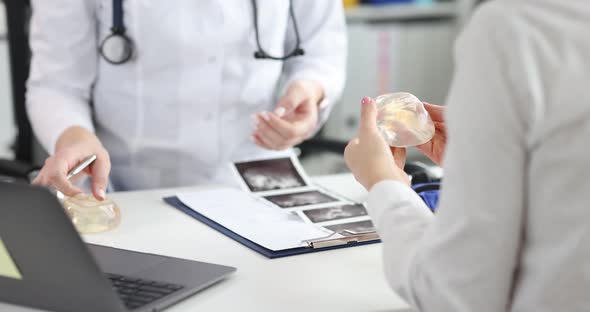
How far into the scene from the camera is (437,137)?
42.6 inches

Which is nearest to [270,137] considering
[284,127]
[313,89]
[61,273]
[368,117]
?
[284,127]

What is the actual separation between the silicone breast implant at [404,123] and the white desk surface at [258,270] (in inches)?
6.9

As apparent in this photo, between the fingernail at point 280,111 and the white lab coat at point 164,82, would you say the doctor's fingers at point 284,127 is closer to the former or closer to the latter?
the fingernail at point 280,111

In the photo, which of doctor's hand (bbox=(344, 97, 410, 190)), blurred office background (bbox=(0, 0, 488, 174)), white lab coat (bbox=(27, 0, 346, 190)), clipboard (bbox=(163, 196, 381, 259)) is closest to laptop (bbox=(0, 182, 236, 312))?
clipboard (bbox=(163, 196, 381, 259))

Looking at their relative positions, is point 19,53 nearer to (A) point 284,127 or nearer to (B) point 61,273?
(A) point 284,127

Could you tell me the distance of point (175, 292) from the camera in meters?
0.89

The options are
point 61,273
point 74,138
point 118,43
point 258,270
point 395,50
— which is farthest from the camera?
point 395,50

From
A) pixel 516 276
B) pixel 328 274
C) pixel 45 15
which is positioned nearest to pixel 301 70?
pixel 45 15

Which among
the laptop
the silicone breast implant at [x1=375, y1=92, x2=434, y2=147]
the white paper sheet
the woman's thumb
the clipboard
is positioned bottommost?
the white paper sheet

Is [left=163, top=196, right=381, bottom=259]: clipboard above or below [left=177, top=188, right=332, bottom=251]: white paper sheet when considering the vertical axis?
above

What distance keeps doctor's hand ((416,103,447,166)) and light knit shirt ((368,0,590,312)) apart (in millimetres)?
372

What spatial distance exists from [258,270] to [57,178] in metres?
0.38

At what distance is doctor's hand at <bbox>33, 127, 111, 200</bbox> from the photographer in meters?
1.19

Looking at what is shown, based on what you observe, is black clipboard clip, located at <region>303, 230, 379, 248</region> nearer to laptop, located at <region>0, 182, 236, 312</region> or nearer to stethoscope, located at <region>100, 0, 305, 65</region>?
laptop, located at <region>0, 182, 236, 312</region>
